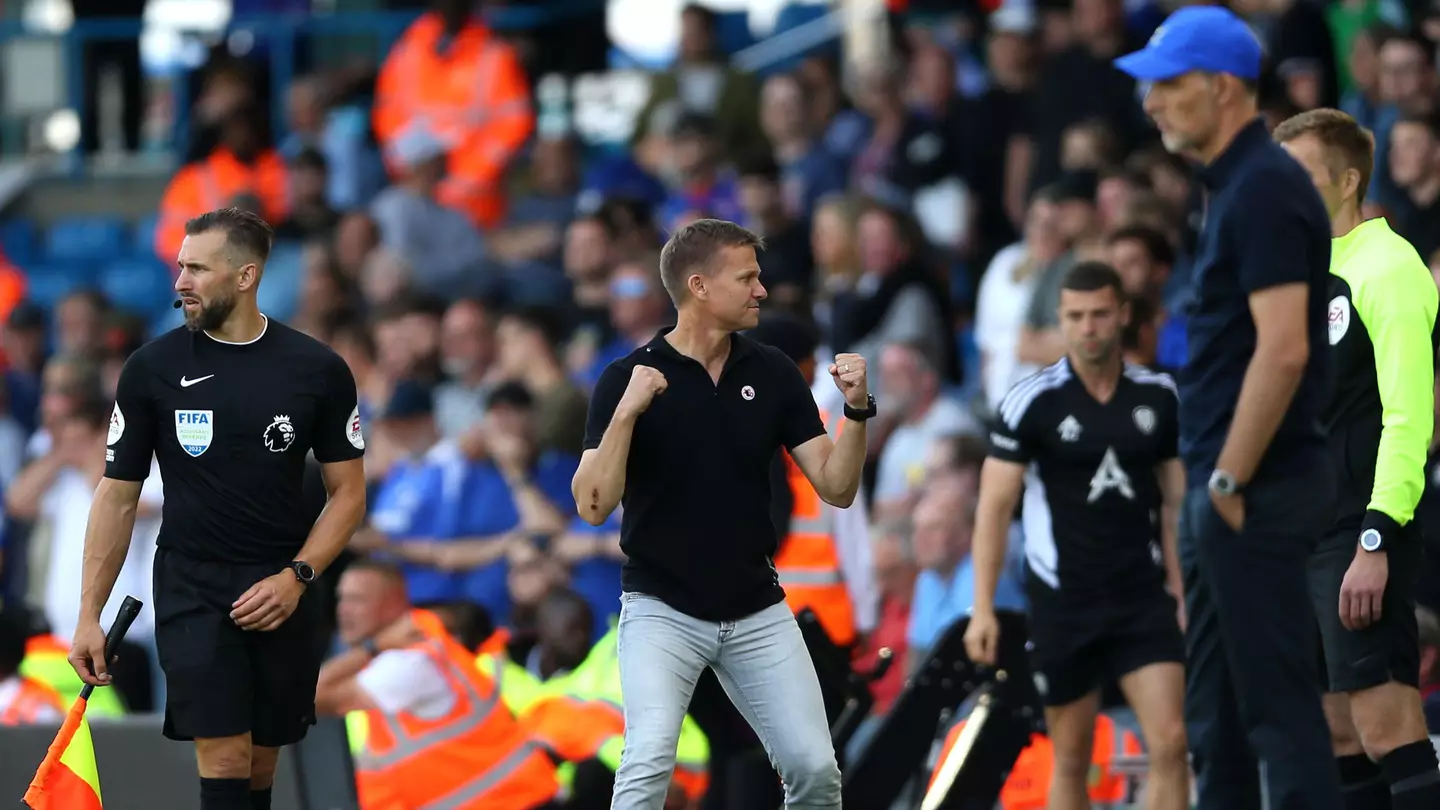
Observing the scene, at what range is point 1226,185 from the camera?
6.09 metres

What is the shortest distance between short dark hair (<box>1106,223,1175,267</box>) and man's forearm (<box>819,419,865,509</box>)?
159 inches

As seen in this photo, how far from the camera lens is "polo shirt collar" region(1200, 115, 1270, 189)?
240 inches

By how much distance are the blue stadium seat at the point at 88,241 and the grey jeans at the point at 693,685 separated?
1229 cm

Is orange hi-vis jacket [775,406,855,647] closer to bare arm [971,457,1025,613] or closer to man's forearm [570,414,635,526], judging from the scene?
bare arm [971,457,1025,613]

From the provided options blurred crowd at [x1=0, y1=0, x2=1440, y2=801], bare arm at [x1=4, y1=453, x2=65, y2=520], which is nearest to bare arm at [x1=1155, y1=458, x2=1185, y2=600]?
blurred crowd at [x1=0, y1=0, x2=1440, y2=801]

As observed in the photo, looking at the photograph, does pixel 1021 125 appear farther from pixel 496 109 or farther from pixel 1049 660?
pixel 1049 660

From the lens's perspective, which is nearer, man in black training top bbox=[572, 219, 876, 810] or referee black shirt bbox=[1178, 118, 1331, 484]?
referee black shirt bbox=[1178, 118, 1331, 484]

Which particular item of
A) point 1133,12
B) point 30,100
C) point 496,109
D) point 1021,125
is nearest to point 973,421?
point 1021,125

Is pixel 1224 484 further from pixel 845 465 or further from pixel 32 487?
pixel 32 487

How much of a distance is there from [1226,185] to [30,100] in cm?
1482

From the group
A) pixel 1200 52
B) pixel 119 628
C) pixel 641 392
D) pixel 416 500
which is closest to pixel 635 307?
pixel 416 500

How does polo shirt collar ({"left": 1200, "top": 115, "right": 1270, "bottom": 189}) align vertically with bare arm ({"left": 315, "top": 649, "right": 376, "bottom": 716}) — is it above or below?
above

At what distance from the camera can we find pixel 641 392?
6395mm

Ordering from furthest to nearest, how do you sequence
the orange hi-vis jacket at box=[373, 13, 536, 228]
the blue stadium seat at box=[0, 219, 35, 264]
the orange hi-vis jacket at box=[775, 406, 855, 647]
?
the blue stadium seat at box=[0, 219, 35, 264], the orange hi-vis jacket at box=[373, 13, 536, 228], the orange hi-vis jacket at box=[775, 406, 855, 647]
